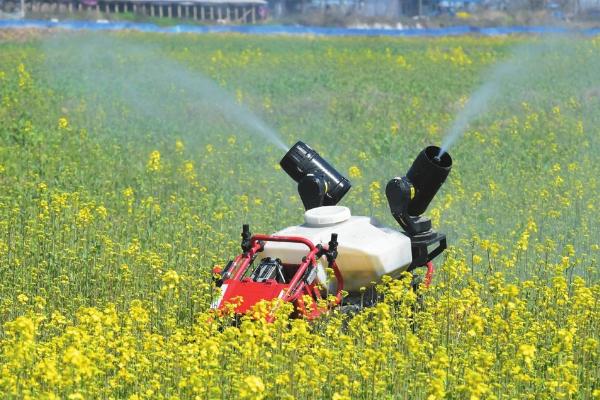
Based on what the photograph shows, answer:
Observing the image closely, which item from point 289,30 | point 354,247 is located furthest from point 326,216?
point 289,30

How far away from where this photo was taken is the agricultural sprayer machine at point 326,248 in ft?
28.2

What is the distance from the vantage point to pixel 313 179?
9914 millimetres

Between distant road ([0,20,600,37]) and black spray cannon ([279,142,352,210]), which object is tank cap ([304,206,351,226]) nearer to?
black spray cannon ([279,142,352,210])

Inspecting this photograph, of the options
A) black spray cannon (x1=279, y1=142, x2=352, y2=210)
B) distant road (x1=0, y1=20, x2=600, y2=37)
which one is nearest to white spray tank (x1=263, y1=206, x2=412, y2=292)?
black spray cannon (x1=279, y1=142, x2=352, y2=210)

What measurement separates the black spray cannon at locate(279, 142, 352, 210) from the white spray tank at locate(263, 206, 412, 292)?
36cm

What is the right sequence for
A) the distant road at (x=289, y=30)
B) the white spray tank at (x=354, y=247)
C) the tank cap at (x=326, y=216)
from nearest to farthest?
the white spray tank at (x=354, y=247)
the tank cap at (x=326, y=216)
the distant road at (x=289, y=30)

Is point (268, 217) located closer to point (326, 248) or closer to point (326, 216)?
point (326, 216)

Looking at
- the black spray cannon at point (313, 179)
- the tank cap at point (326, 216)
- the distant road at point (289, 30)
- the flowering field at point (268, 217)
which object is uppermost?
the black spray cannon at point (313, 179)

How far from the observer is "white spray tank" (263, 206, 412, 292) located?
904cm

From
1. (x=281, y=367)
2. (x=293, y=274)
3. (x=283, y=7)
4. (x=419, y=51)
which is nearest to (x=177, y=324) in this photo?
(x=293, y=274)

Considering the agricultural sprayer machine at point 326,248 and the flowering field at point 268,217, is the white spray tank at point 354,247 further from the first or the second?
the flowering field at point 268,217

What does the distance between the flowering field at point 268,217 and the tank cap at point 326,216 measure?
74 centimetres

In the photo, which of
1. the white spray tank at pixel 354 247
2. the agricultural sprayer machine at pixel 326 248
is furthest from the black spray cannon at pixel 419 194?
the white spray tank at pixel 354 247

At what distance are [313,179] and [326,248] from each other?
3.91ft
